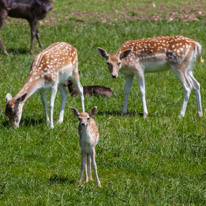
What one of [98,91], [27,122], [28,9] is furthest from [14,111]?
[28,9]

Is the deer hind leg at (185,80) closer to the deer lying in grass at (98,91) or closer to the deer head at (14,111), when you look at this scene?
the deer lying in grass at (98,91)

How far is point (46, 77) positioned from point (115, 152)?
7.16 feet

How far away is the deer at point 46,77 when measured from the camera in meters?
8.93

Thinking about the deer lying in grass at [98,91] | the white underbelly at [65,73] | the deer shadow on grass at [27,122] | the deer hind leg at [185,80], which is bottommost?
the deer lying in grass at [98,91]

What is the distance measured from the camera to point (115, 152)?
7.87 metres

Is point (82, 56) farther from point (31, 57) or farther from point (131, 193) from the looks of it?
point (131, 193)

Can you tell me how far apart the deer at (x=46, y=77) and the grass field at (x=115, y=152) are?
289 millimetres

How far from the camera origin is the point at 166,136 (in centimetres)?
847

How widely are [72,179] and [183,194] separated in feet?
4.77

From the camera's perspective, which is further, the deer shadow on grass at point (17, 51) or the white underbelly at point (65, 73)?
the deer shadow on grass at point (17, 51)

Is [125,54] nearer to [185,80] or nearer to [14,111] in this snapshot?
[185,80]

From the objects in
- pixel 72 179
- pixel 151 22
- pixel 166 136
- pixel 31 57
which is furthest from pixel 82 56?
pixel 72 179

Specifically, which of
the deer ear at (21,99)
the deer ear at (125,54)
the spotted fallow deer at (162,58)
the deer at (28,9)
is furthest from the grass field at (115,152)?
the deer at (28,9)

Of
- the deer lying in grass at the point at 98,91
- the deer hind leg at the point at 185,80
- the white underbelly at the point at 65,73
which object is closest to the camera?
the white underbelly at the point at 65,73
